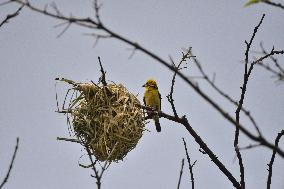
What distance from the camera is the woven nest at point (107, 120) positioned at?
10.5 feet

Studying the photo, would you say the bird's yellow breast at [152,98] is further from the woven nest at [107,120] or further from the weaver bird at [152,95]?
the woven nest at [107,120]

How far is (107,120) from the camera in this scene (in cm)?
321

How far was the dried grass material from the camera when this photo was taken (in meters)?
3.19

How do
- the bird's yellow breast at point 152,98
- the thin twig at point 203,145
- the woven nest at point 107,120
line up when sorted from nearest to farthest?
the thin twig at point 203,145, the woven nest at point 107,120, the bird's yellow breast at point 152,98

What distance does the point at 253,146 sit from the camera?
3.11 ft

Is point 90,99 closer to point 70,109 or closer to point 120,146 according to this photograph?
point 70,109

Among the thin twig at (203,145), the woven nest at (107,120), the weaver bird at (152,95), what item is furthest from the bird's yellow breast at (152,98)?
the thin twig at (203,145)

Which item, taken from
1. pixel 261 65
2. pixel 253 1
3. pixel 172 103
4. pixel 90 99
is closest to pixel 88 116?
pixel 90 99

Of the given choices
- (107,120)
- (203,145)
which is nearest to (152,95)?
(107,120)

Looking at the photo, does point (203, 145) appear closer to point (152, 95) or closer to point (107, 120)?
point (107, 120)

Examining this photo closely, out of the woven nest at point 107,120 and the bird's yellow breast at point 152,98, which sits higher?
the bird's yellow breast at point 152,98

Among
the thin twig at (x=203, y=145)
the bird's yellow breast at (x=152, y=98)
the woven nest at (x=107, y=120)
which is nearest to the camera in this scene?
the thin twig at (x=203, y=145)

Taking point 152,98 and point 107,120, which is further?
point 152,98

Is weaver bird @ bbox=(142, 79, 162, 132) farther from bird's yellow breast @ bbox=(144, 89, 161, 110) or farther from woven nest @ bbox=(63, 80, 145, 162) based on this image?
woven nest @ bbox=(63, 80, 145, 162)
